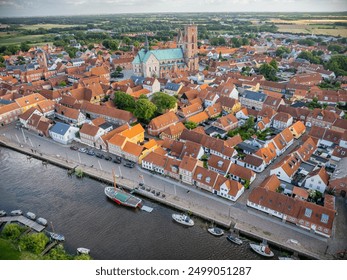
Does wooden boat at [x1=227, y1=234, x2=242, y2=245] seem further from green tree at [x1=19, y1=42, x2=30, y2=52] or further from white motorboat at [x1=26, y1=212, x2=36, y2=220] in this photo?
green tree at [x1=19, y1=42, x2=30, y2=52]

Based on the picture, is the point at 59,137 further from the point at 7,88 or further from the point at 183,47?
the point at 183,47

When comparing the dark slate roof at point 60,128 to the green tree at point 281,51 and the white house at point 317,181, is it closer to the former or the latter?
the white house at point 317,181

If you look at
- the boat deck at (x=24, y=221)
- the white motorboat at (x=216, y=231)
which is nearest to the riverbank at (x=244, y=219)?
the white motorboat at (x=216, y=231)

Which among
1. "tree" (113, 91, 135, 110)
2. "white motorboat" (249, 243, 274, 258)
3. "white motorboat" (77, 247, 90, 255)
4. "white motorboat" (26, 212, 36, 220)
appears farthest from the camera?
"tree" (113, 91, 135, 110)

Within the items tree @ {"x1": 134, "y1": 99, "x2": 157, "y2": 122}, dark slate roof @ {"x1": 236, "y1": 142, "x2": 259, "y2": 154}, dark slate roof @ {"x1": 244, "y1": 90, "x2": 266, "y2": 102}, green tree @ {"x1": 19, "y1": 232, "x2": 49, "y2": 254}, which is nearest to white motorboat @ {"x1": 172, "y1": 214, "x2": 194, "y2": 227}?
green tree @ {"x1": 19, "y1": 232, "x2": 49, "y2": 254}

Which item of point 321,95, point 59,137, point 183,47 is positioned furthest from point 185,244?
point 183,47

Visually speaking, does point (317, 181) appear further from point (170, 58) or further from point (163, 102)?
point (170, 58)

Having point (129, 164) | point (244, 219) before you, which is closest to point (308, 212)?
point (244, 219)
